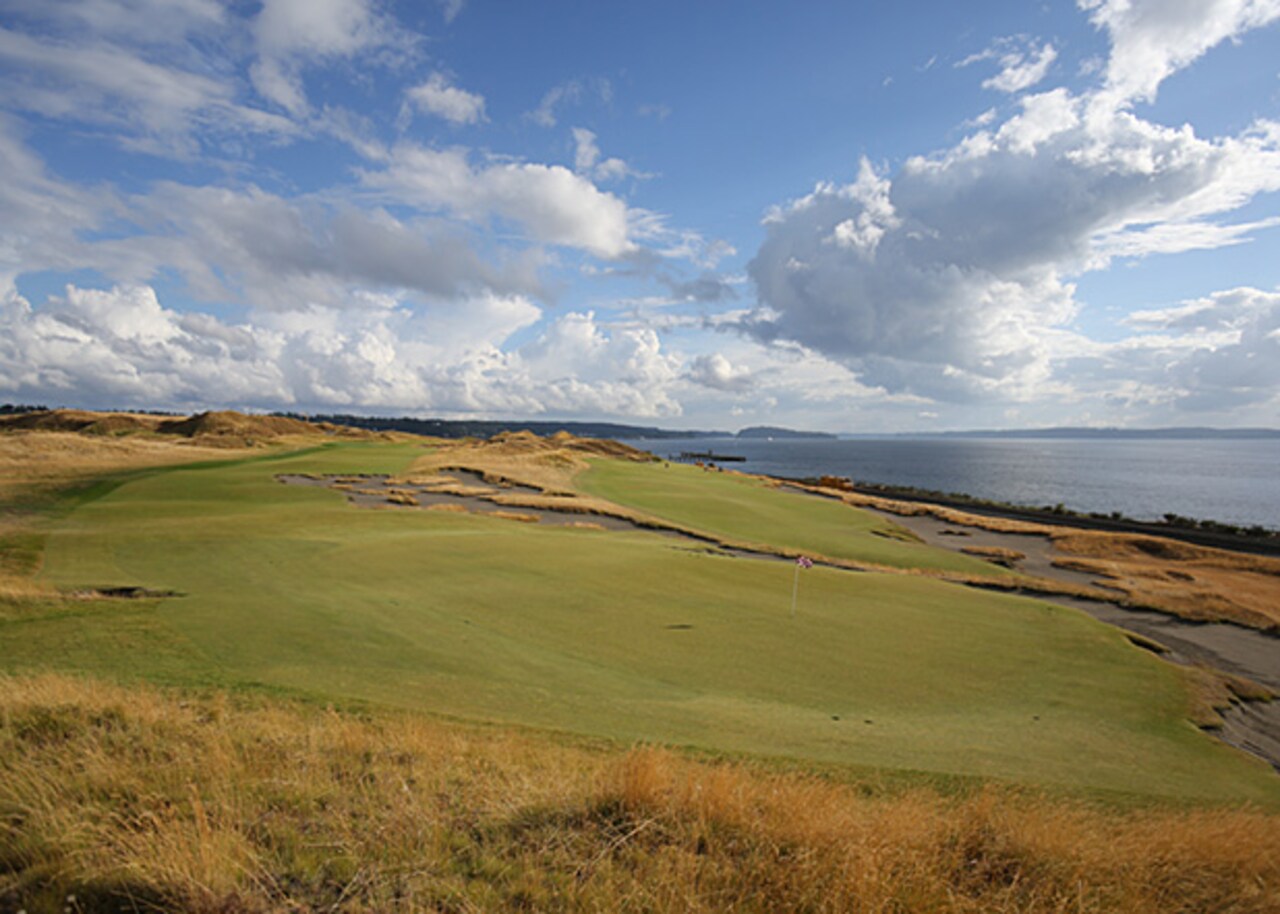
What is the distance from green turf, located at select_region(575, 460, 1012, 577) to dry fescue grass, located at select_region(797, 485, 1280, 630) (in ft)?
14.7

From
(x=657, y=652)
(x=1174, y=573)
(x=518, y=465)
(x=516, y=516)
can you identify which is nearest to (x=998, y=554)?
(x=1174, y=573)

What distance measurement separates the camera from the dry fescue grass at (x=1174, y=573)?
18886 mm

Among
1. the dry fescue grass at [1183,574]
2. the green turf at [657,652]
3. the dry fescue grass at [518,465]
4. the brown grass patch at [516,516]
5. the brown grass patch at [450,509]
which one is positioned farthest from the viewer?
the dry fescue grass at [518,465]

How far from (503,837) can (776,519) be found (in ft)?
104

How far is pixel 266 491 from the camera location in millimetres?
32344

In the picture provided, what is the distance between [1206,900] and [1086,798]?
2.74 meters

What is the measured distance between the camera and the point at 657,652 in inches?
403

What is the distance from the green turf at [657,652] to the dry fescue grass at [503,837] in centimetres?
236

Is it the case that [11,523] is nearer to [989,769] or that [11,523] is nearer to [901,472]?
[989,769]

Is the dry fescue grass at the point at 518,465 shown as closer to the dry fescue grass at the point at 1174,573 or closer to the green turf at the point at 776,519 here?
the green turf at the point at 776,519

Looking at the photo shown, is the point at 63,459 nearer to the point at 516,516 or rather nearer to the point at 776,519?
the point at 516,516

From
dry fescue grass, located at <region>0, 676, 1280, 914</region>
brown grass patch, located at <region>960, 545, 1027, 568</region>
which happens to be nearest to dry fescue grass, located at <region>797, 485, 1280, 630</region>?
brown grass patch, located at <region>960, 545, 1027, 568</region>

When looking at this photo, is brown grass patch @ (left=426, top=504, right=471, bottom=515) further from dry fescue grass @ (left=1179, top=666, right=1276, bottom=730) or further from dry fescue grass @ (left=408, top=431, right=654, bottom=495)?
dry fescue grass @ (left=1179, top=666, right=1276, bottom=730)

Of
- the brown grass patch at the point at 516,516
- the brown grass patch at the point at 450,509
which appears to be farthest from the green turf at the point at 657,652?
the brown grass patch at the point at 450,509
